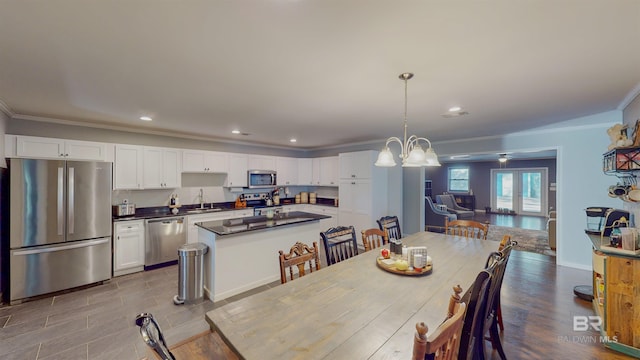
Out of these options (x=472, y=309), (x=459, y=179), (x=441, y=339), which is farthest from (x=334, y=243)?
(x=459, y=179)

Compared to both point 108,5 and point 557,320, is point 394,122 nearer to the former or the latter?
point 557,320

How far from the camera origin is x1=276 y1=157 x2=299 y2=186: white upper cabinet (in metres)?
6.41

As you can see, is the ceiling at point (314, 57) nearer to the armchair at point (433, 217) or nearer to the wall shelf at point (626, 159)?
the wall shelf at point (626, 159)

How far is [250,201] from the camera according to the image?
604 cm

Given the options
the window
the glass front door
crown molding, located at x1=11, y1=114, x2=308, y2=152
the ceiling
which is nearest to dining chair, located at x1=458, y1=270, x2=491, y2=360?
the ceiling

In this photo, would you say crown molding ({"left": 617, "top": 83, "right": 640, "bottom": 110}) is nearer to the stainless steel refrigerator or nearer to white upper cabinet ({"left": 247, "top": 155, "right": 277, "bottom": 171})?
white upper cabinet ({"left": 247, "top": 155, "right": 277, "bottom": 171})

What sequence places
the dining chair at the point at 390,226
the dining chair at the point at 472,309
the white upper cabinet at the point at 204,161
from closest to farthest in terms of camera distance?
the dining chair at the point at 472,309 → the dining chair at the point at 390,226 → the white upper cabinet at the point at 204,161

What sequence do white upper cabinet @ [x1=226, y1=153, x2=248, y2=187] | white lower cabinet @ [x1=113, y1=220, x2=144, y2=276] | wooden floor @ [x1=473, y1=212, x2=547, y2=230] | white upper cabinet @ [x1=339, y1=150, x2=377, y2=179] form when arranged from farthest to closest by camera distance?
wooden floor @ [x1=473, y1=212, x2=547, y2=230] → white upper cabinet @ [x1=226, y1=153, x2=248, y2=187] → white upper cabinet @ [x1=339, y1=150, x2=377, y2=179] → white lower cabinet @ [x1=113, y1=220, x2=144, y2=276]

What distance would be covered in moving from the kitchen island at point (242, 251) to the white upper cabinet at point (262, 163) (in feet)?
7.63

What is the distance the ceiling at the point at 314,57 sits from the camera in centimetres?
140

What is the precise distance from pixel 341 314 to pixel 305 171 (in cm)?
556

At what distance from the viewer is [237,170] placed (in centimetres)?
560

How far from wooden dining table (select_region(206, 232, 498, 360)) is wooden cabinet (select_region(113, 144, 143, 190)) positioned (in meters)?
3.90

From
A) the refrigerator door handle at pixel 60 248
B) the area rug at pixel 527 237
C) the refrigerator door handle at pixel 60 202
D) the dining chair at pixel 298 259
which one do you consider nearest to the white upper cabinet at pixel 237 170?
the refrigerator door handle at pixel 60 248
